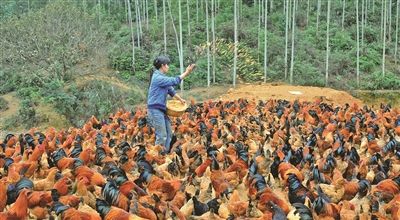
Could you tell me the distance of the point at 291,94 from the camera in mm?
22422

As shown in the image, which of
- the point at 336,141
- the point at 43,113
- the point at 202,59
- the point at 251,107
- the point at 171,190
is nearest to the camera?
the point at 171,190

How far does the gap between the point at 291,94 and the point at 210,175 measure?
15700 millimetres

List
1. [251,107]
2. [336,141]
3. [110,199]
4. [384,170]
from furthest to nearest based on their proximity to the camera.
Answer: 1. [251,107]
2. [336,141]
3. [384,170]
4. [110,199]

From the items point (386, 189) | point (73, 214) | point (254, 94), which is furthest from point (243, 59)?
point (73, 214)

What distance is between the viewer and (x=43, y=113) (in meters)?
19.6

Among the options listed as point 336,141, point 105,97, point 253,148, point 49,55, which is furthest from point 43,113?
point 336,141

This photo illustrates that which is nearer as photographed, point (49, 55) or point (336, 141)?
point (336, 141)

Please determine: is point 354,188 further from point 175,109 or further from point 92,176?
point 175,109

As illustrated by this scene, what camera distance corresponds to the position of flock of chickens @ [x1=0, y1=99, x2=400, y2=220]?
5852mm

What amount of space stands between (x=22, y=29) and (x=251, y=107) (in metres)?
12.4

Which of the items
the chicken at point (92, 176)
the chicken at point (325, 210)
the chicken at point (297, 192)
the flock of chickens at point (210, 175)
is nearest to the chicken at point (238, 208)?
the flock of chickens at point (210, 175)

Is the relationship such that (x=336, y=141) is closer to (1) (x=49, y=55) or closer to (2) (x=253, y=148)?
(2) (x=253, y=148)

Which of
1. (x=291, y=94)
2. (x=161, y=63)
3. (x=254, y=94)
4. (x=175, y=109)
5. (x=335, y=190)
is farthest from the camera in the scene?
(x=254, y=94)

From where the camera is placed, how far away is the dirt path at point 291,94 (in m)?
21.5
